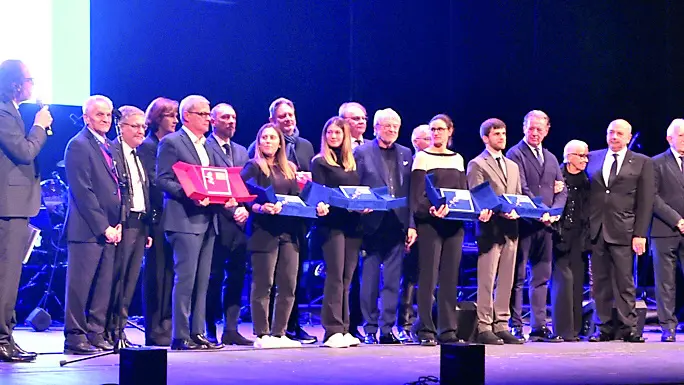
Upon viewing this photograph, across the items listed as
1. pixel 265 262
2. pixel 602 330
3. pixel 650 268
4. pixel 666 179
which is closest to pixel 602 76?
pixel 650 268

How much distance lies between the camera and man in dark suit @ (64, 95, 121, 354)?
7.14 meters

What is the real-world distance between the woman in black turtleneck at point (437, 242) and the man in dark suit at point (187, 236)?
1592 millimetres

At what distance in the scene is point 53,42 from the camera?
10.2 metres

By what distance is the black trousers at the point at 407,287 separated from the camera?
8.68 meters

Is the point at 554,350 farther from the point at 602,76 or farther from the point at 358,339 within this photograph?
the point at 602,76

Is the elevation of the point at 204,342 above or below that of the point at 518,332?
above

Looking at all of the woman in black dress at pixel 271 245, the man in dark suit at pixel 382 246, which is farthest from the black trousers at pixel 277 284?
the man in dark suit at pixel 382 246

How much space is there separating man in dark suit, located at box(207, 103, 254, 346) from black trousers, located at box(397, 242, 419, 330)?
4.66ft

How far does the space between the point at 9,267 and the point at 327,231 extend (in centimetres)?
236

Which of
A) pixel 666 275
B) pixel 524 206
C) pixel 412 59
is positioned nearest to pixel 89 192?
pixel 524 206

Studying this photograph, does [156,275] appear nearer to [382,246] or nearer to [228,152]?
[228,152]

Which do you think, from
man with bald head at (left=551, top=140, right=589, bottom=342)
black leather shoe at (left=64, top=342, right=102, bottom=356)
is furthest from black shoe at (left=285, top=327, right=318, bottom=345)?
man with bald head at (left=551, top=140, right=589, bottom=342)

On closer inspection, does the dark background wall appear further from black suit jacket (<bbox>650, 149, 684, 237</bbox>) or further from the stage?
the stage

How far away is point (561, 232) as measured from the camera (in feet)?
29.3
